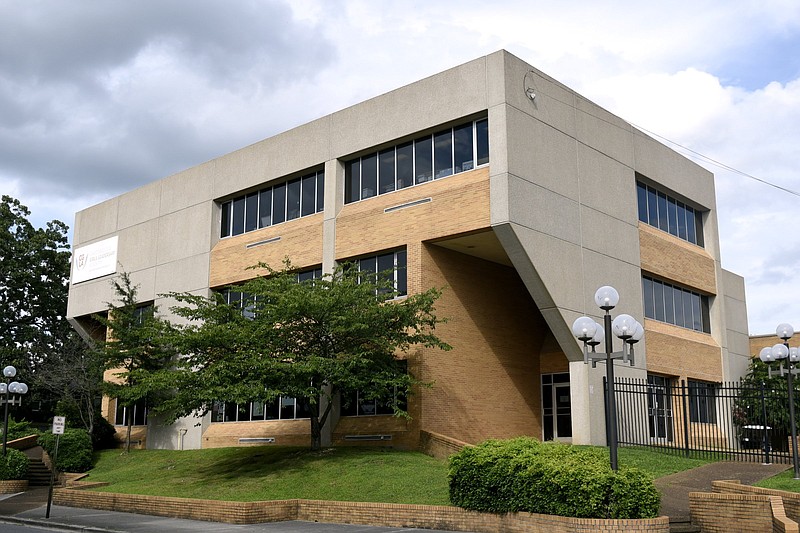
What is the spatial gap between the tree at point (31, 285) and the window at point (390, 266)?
3223 centimetres

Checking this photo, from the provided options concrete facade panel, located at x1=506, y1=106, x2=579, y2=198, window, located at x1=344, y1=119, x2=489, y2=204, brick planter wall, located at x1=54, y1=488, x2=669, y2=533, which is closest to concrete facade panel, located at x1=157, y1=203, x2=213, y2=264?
window, located at x1=344, y1=119, x2=489, y2=204

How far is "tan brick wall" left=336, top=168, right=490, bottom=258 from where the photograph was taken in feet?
87.4

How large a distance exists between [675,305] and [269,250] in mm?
16446

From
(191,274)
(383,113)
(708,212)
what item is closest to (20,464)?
(191,274)

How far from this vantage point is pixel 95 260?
4359cm

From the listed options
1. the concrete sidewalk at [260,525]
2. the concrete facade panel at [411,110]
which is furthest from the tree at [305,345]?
the concrete facade panel at [411,110]

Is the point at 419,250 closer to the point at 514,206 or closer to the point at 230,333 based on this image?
the point at 514,206

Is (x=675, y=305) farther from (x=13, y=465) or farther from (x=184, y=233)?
(x=13, y=465)

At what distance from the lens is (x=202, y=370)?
2502 cm

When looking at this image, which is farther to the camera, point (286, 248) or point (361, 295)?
point (286, 248)

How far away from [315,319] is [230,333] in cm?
247

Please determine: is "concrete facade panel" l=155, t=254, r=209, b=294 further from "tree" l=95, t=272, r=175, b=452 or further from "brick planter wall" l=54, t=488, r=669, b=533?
"brick planter wall" l=54, t=488, r=669, b=533

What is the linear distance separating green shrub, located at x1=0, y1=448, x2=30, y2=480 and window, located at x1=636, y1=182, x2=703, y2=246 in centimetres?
2472

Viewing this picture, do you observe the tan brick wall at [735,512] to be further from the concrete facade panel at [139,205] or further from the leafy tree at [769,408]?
the concrete facade panel at [139,205]
